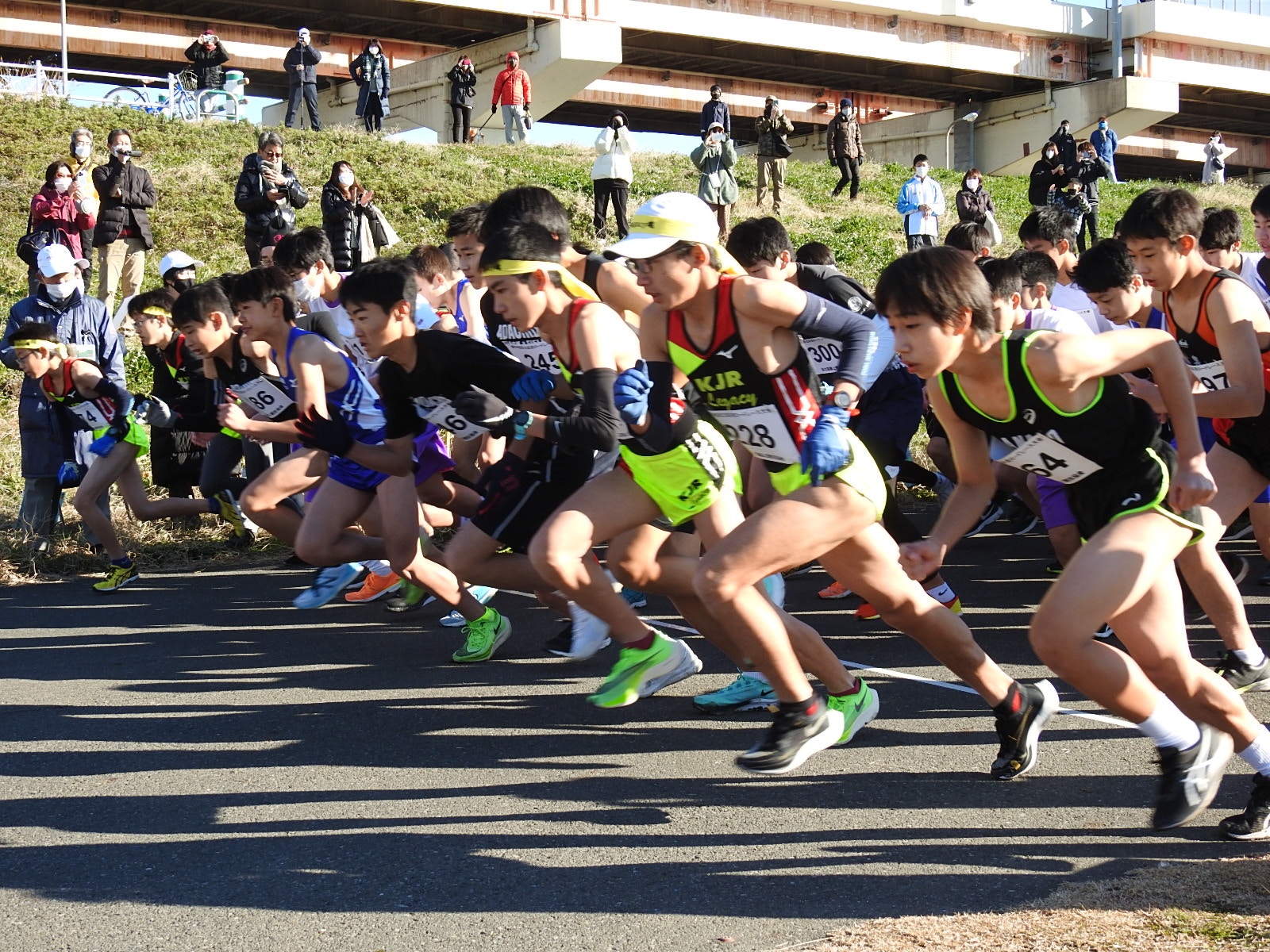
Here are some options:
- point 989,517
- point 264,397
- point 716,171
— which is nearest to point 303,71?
point 716,171

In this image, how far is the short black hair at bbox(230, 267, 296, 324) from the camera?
6.55m

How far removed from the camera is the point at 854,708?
4.67m

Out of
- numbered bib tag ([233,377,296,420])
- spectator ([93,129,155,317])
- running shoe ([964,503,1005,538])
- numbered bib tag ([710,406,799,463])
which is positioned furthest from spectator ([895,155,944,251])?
numbered bib tag ([710,406,799,463])

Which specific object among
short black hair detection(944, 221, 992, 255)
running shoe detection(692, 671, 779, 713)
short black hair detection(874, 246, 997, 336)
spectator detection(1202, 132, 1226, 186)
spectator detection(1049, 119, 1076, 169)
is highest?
spectator detection(1202, 132, 1226, 186)

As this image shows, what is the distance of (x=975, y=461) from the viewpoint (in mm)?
4145

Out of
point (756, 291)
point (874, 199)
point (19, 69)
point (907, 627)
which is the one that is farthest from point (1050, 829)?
point (19, 69)

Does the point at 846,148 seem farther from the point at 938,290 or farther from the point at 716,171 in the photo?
the point at 938,290

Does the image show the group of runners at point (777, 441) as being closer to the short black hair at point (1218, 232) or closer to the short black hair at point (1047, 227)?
the short black hair at point (1218, 232)

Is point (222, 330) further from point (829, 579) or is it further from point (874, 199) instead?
point (874, 199)

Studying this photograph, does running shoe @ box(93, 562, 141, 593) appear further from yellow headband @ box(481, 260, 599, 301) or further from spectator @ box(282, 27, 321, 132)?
spectator @ box(282, 27, 321, 132)

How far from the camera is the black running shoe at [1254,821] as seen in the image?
369 cm

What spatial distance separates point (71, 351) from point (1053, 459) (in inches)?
263

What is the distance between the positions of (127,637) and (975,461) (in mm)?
4659

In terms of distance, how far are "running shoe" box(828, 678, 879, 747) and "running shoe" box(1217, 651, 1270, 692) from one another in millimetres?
1413
